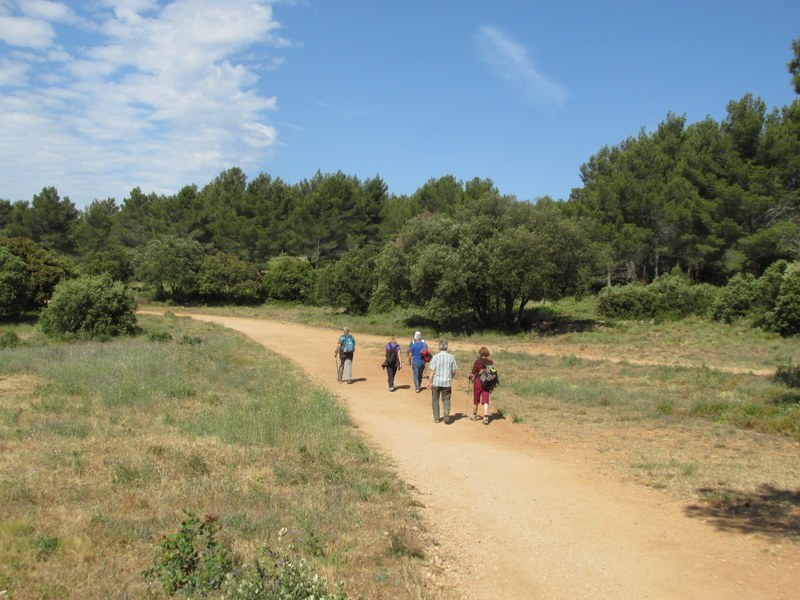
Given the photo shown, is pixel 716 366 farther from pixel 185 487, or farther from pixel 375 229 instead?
pixel 375 229

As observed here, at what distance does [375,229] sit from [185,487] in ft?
191

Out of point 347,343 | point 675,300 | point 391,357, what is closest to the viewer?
point 391,357

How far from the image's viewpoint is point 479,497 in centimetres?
823

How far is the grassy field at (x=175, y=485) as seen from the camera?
17.9 feet

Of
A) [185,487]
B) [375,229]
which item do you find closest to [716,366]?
[185,487]

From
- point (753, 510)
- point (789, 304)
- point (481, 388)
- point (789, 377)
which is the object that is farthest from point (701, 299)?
point (753, 510)

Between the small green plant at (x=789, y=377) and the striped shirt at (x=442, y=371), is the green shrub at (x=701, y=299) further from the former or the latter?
the striped shirt at (x=442, y=371)

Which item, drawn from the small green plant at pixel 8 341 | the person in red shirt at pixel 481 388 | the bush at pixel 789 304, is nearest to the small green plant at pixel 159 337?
the small green plant at pixel 8 341

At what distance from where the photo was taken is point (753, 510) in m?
7.50

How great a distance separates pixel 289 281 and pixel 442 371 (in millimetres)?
44763

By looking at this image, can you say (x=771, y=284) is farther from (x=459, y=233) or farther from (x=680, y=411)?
(x=680, y=411)

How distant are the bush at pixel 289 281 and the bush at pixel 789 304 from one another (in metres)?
37.3

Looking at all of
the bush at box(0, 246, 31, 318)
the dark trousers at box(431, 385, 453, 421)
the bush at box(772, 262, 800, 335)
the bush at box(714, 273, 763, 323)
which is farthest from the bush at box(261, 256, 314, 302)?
the dark trousers at box(431, 385, 453, 421)

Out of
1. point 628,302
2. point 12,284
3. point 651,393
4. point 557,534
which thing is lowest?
point 557,534
